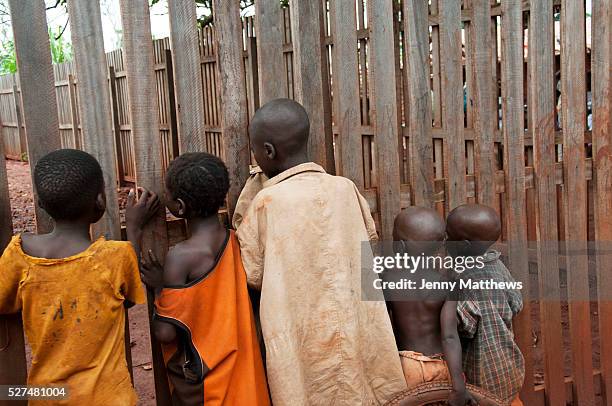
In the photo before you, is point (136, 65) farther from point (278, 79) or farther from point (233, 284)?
point (233, 284)

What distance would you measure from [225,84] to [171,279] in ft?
2.69

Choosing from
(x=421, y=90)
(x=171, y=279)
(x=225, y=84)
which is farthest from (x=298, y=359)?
(x=421, y=90)

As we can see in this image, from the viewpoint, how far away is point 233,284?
234 cm

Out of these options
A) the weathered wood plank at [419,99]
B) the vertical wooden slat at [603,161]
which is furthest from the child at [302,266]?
the vertical wooden slat at [603,161]

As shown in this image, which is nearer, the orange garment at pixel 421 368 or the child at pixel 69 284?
the child at pixel 69 284

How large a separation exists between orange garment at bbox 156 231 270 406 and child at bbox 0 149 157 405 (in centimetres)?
23

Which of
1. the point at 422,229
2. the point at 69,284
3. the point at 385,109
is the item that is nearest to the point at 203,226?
the point at 69,284

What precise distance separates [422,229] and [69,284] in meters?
1.37

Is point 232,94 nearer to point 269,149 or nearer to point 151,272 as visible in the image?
point 269,149

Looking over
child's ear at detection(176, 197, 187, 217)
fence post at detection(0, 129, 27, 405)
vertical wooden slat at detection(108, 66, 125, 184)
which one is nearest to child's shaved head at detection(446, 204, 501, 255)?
child's ear at detection(176, 197, 187, 217)

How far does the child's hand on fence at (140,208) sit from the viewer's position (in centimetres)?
244

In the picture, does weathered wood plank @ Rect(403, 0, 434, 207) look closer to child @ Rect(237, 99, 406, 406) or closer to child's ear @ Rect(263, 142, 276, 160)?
child @ Rect(237, 99, 406, 406)

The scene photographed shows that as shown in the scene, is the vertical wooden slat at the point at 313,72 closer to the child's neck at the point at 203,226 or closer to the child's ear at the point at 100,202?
the child's neck at the point at 203,226

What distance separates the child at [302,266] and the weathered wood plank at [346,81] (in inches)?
16.2
